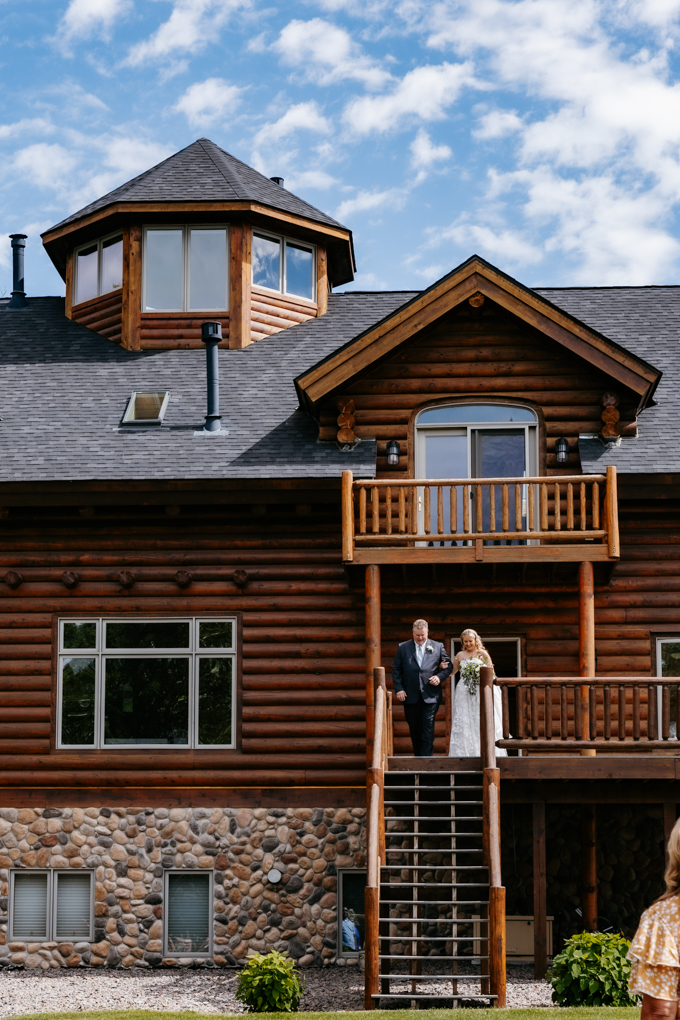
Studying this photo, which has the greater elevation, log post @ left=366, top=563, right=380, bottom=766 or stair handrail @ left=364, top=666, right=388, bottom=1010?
log post @ left=366, top=563, right=380, bottom=766

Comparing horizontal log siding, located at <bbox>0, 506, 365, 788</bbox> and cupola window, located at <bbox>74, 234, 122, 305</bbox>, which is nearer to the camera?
horizontal log siding, located at <bbox>0, 506, 365, 788</bbox>

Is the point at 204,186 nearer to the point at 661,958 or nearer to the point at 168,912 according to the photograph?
the point at 168,912

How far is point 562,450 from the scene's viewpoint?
15117mm

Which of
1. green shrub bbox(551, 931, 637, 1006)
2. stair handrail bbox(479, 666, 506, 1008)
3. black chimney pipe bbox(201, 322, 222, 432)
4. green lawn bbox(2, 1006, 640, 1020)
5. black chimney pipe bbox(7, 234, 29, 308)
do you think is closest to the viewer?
green lawn bbox(2, 1006, 640, 1020)

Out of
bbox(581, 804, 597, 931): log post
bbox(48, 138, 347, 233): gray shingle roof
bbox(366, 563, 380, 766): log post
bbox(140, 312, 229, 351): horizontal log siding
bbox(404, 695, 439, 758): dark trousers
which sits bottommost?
bbox(581, 804, 597, 931): log post

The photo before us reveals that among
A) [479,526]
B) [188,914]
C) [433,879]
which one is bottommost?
[188,914]

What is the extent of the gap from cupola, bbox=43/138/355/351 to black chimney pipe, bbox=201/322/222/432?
5.87 feet

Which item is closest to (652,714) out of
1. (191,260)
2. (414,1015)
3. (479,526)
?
(479,526)

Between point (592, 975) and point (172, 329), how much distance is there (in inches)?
463

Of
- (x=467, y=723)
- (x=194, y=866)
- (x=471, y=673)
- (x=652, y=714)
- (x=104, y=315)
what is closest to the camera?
(x=652, y=714)

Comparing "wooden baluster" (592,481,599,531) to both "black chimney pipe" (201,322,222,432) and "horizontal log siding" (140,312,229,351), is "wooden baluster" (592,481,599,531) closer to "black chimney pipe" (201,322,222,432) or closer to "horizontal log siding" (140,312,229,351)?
"black chimney pipe" (201,322,222,432)

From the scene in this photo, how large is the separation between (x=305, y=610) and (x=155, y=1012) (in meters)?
5.46

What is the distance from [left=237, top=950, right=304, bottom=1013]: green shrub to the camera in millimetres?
11172

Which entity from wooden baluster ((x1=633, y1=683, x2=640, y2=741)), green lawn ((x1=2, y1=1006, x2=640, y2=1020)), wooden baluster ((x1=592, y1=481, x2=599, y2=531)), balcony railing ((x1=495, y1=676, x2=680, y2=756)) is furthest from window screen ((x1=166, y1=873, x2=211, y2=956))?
wooden baluster ((x1=592, y1=481, x2=599, y2=531))
